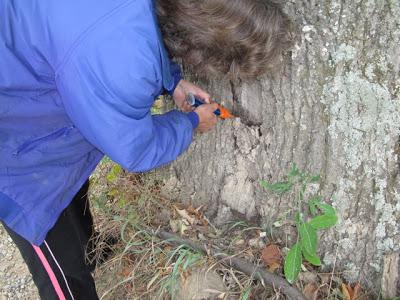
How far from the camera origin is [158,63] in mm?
1698

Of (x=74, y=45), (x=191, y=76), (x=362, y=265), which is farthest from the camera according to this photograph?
(x=191, y=76)

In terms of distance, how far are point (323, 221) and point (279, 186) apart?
25cm

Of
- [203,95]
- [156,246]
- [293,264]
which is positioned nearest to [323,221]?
[293,264]

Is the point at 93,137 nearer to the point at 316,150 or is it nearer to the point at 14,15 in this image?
the point at 14,15

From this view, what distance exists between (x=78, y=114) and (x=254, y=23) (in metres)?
0.72

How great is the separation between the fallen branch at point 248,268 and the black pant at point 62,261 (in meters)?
0.45

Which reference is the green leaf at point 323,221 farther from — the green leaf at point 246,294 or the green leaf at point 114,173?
the green leaf at point 114,173

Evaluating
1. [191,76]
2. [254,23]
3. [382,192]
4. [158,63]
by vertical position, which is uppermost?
[254,23]

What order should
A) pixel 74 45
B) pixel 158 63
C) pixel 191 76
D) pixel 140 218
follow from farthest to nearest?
pixel 140 218
pixel 191 76
pixel 158 63
pixel 74 45

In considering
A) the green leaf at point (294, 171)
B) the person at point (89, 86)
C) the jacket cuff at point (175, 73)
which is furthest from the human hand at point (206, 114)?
the green leaf at point (294, 171)

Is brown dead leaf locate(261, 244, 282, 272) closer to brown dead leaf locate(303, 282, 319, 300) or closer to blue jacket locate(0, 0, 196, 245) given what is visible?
brown dead leaf locate(303, 282, 319, 300)

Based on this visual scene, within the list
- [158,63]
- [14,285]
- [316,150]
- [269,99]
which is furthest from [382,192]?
[14,285]

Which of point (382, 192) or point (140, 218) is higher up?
point (382, 192)

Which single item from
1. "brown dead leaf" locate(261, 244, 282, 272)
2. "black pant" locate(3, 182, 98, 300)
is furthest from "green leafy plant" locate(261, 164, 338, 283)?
"black pant" locate(3, 182, 98, 300)
